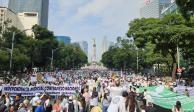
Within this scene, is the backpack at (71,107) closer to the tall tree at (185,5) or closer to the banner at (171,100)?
the banner at (171,100)

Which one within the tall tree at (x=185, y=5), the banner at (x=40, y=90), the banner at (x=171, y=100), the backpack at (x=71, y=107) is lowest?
the backpack at (x=71, y=107)

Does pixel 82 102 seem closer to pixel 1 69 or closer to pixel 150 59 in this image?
pixel 1 69

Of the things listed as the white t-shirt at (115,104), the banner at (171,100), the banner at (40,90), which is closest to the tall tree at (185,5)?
the banner at (171,100)

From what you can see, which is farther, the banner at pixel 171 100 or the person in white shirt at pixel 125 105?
the banner at pixel 171 100

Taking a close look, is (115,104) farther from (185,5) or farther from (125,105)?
(185,5)

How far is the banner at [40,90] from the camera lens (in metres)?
20.7

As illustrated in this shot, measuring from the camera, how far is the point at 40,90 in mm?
21281

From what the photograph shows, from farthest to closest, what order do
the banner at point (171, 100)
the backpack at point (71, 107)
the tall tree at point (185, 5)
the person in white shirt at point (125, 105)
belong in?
the tall tree at point (185, 5) < the backpack at point (71, 107) < the banner at point (171, 100) < the person in white shirt at point (125, 105)

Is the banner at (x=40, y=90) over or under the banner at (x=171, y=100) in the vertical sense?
over

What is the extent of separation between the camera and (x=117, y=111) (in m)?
9.95

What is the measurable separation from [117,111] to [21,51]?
73816 mm

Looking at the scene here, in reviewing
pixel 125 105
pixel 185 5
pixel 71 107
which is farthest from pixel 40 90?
pixel 125 105

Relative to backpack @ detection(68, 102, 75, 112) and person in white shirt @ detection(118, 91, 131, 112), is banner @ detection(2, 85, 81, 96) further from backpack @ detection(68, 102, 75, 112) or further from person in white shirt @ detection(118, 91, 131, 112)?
person in white shirt @ detection(118, 91, 131, 112)

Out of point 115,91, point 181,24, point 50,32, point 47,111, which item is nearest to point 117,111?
point 115,91
